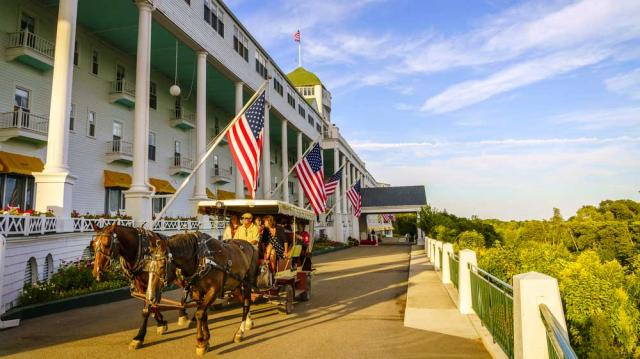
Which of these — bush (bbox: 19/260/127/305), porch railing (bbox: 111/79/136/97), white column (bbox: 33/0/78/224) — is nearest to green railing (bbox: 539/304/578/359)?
bush (bbox: 19/260/127/305)

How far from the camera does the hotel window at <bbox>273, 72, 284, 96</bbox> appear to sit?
4052 cm

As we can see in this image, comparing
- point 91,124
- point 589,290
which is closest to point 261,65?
point 91,124

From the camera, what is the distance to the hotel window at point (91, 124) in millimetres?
23688

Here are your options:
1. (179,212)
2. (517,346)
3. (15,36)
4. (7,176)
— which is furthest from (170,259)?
(179,212)

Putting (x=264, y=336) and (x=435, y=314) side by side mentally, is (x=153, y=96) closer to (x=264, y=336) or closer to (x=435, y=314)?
(x=264, y=336)

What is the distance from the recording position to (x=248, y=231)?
10.6 meters

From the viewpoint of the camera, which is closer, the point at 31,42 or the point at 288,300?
the point at 288,300

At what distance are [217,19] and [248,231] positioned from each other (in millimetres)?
21722

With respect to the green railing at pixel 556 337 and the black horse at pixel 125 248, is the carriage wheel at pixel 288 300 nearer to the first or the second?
the black horse at pixel 125 248

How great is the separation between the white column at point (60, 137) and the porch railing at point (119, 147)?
30.9 feet

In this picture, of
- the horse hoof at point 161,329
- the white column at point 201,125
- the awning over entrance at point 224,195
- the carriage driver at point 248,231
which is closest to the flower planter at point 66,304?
the horse hoof at point 161,329

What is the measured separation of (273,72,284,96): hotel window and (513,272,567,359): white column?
3730cm

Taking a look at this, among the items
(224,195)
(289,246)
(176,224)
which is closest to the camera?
(289,246)

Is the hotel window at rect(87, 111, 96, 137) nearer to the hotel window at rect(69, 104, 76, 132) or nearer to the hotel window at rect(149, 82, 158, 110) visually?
the hotel window at rect(69, 104, 76, 132)
